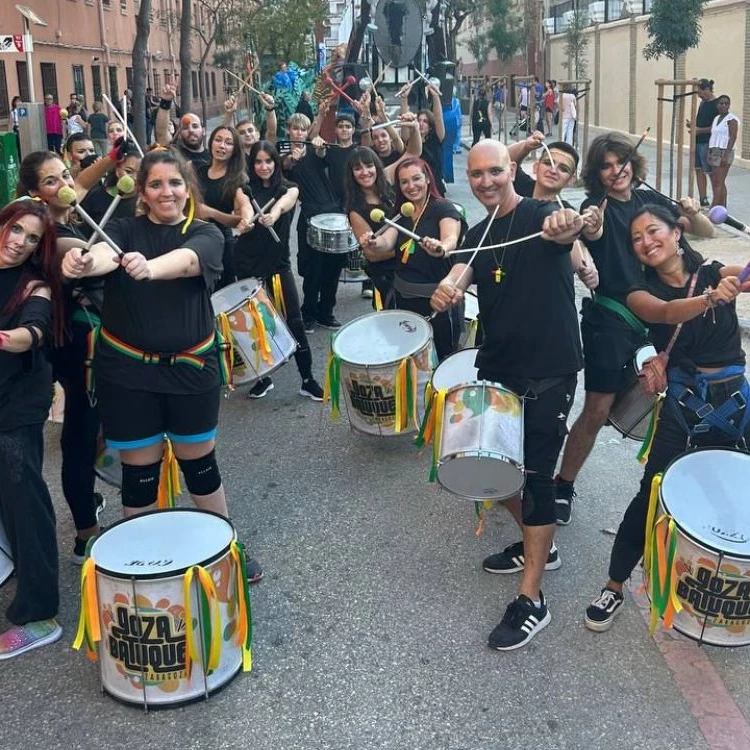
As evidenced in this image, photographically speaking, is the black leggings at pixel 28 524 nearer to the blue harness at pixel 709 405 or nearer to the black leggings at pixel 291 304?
the blue harness at pixel 709 405

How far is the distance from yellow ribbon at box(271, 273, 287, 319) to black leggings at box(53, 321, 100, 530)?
2.19 metres

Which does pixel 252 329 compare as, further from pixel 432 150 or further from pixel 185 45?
pixel 185 45

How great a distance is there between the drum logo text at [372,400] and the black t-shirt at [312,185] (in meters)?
2.70

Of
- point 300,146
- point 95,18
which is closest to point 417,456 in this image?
point 300,146

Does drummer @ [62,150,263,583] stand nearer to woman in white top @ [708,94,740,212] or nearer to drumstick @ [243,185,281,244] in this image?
drumstick @ [243,185,281,244]

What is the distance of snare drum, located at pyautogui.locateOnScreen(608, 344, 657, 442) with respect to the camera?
404 centimetres

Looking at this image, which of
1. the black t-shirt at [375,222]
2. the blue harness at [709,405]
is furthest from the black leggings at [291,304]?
the blue harness at [709,405]

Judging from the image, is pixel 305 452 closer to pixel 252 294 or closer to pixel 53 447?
pixel 252 294

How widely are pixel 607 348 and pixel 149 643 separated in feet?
7.39

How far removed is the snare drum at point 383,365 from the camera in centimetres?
462

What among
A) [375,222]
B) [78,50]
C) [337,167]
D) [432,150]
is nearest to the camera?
[375,222]

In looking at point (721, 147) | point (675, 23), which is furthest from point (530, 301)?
point (675, 23)

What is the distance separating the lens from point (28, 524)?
10.9 ft

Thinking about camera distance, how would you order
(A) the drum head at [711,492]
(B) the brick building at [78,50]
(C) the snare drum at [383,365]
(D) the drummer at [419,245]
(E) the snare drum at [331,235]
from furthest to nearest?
1. (B) the brick building at [78,50]
2. (E) the snare drum at [331,235]
3. (D) the drummer at [419,245]
4. (C) the snare drum at [383,365]
5. (A) the drum head at [711,492]
